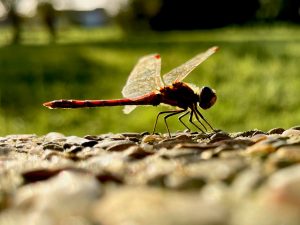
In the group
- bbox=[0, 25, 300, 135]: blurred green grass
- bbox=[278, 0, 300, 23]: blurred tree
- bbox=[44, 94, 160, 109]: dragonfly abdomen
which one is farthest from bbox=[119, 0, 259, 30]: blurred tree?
bbox=[44, 94, 160, 109]: dragonfly abdomen

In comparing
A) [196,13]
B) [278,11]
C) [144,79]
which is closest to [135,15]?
[196,13]

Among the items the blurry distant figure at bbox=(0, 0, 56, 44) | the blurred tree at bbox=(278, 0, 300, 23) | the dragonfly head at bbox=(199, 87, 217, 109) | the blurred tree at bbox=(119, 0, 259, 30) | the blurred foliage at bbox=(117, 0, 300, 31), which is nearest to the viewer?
the dragonfly head at bbox=(199, 87, 217, 109)

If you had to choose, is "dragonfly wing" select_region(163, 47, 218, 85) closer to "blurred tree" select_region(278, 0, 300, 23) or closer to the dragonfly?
the dragonfly

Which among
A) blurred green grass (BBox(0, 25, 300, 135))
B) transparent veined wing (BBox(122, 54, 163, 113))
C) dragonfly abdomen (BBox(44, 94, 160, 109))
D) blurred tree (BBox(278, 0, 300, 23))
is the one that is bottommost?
blurred tree (BBox(278, 0, 300, 23))

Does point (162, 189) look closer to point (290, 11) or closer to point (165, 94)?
point (165, 94)

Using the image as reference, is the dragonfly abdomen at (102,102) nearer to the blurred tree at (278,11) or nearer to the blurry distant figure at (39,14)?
the blurred tree at (278,11)

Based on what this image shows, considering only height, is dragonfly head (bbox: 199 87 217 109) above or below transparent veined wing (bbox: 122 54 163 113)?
below

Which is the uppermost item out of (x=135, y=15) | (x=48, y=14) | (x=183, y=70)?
(x=183, y=70)
